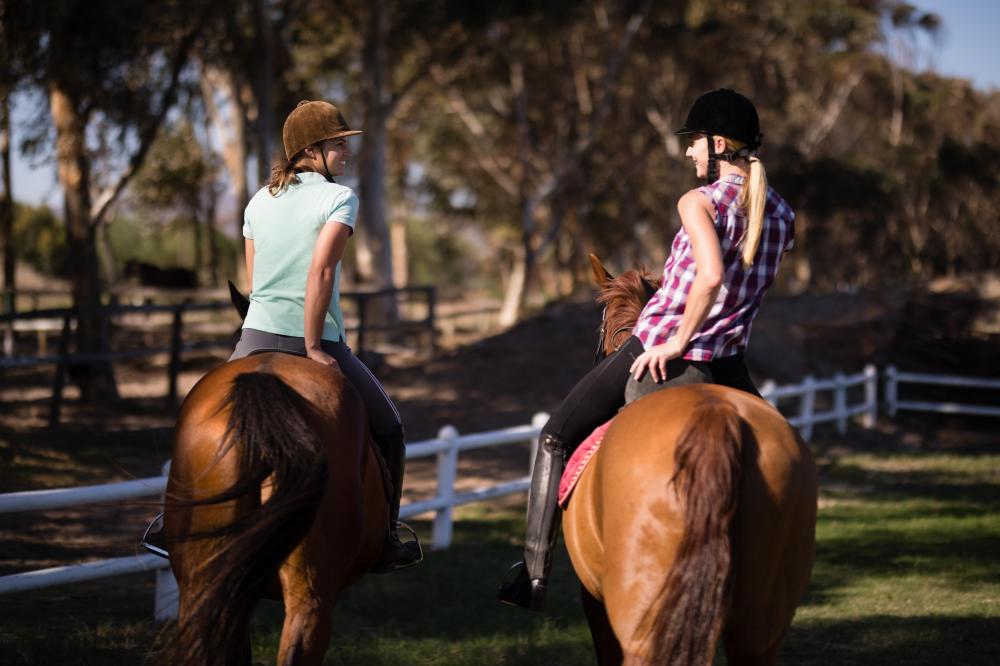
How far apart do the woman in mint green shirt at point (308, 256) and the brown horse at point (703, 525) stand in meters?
1.09

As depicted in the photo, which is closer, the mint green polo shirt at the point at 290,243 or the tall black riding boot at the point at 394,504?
the mint green polo shirt at the point at 290,243

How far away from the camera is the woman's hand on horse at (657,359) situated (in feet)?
12.7

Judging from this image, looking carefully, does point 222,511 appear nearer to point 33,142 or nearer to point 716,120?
point 716,120

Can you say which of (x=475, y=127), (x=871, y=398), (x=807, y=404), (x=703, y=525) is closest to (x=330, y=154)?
(x=703, y=525)

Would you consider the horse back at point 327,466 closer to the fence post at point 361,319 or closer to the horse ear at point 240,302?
the horse ear at point 240,302

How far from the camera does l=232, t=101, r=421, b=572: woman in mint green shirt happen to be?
13.4ft

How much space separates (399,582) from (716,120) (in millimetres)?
4737

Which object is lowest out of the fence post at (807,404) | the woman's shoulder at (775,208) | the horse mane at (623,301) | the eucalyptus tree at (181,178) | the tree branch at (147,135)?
the fence post at (807,404)

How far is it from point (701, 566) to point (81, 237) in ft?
47.4

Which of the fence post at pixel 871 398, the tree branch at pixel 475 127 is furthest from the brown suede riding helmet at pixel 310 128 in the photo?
the tree branch at pixel 475 127

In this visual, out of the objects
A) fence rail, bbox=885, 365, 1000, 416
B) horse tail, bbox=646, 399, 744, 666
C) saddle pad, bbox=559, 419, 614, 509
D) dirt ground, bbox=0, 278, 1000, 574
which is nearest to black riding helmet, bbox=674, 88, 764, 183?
saddle pad, bbox=559, 419, 614, 509

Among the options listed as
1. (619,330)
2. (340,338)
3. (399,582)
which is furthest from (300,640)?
(399,582)

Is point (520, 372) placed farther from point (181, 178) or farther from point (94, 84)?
point (181, 178)

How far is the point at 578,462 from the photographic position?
4.17 meters
